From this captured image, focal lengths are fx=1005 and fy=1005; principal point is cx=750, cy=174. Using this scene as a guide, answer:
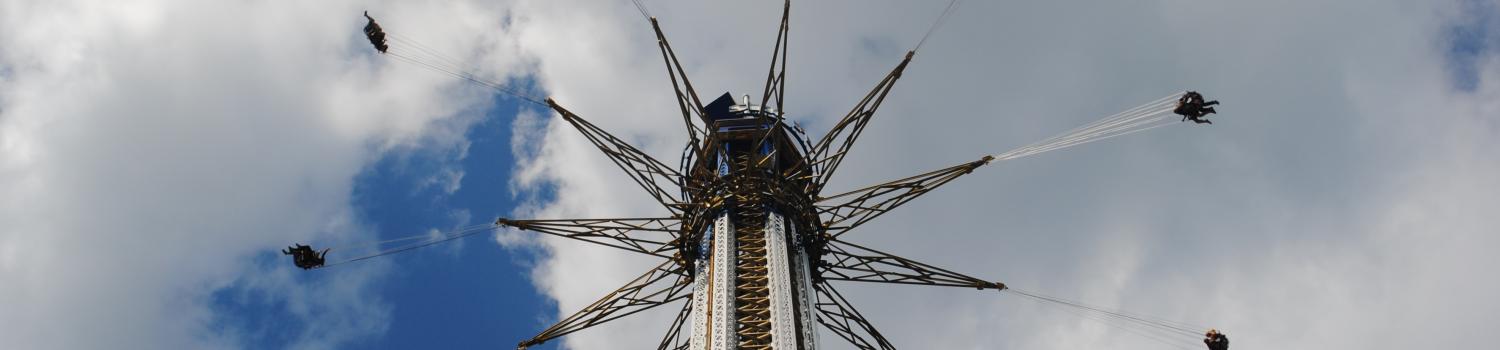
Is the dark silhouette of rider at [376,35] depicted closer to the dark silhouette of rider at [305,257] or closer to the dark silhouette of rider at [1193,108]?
the dark silhouette of rider at [305,257]

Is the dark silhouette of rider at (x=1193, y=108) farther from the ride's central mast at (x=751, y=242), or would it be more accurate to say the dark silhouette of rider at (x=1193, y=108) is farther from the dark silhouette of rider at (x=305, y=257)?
the dark silhouette of rider at (x=305, y=257)

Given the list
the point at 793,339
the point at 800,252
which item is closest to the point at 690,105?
the point at 800,252

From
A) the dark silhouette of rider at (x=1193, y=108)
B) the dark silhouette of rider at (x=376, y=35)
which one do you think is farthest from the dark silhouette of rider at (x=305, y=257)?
the dark silhouette of rider at (x=1193, y=108)

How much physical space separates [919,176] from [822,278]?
23.9ft

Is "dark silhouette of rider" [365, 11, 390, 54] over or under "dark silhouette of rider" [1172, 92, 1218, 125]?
over

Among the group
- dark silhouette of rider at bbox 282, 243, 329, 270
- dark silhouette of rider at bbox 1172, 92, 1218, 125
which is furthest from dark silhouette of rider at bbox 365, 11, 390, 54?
dark silhouette of rider at bbox 1172, 92, 1218, 125

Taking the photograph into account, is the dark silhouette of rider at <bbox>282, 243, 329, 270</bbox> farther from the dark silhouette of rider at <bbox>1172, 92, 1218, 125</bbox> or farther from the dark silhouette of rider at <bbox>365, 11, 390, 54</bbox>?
the dark silhouette of rider at <bbox>1172, 92, 1218, 125</bbox>

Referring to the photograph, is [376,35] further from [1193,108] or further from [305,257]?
[1193,108]

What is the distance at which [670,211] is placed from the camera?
2053 inches

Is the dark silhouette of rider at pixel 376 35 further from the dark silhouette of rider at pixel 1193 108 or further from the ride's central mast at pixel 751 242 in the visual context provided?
the dark silhouette of rider at pixel 1193 108

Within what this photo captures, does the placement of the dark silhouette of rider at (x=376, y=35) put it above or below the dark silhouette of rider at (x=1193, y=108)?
above

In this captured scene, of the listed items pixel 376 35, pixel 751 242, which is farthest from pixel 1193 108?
pixel 376 35

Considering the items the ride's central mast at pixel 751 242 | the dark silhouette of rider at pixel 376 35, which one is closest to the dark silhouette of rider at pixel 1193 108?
the ride's central mast at pixel 751 242

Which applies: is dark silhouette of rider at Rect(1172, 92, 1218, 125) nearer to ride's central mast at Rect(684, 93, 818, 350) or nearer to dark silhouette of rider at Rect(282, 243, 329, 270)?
ride's central mast at Rect(684, 93, 818, 350)
